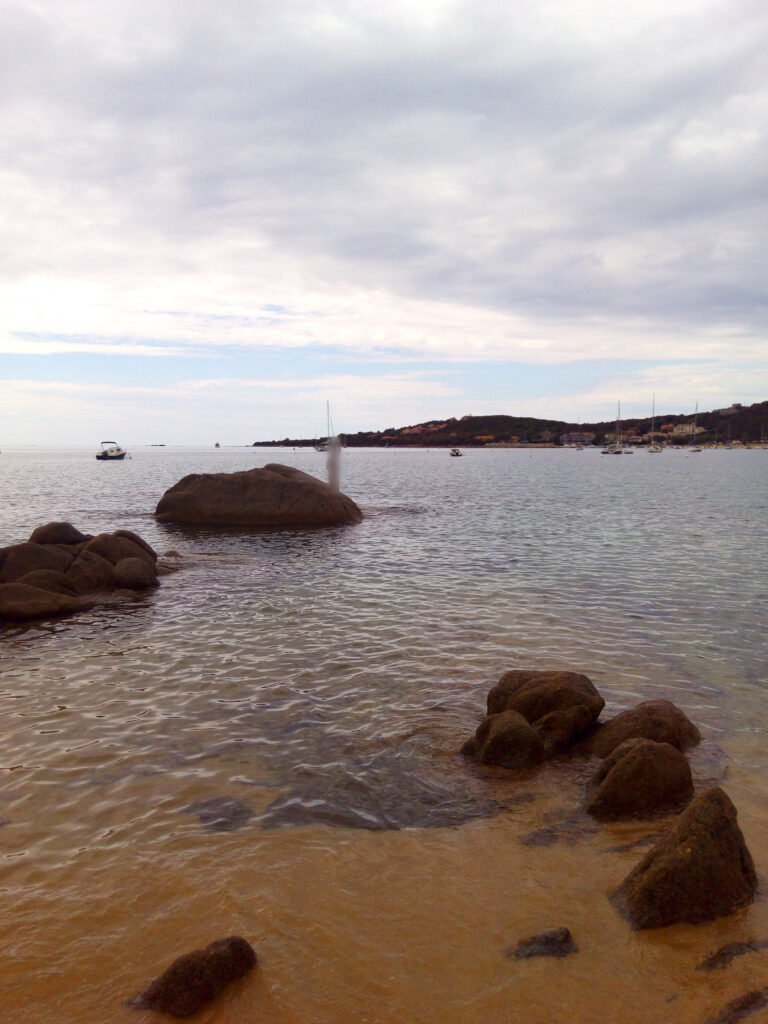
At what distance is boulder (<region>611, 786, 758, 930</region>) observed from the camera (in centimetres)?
482

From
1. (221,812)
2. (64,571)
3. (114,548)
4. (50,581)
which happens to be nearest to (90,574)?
(64,571)

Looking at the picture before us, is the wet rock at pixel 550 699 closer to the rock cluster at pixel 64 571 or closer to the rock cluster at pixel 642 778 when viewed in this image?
the rock cluster at pixel 642 778

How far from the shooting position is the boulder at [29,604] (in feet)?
44.4

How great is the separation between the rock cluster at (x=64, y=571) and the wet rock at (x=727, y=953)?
1316 centimetres

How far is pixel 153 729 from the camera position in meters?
8.06

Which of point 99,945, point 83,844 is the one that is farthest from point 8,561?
point 99,945

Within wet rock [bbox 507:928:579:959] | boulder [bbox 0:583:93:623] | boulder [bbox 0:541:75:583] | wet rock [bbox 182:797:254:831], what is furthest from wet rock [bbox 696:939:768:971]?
boulder [bbox 0:541:75:583]

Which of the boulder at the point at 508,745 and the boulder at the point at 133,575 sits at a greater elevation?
the boulder at the point at 133,575

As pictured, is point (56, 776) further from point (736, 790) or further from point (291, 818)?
point (736, 790)

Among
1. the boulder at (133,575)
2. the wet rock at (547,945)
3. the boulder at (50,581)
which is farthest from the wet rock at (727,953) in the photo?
the boulder at (133,575)

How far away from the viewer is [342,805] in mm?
6410

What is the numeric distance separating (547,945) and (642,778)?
233cm

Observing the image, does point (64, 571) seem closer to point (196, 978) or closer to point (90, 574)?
point (90, 574)

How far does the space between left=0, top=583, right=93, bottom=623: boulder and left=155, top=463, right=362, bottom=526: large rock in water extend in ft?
44.5
